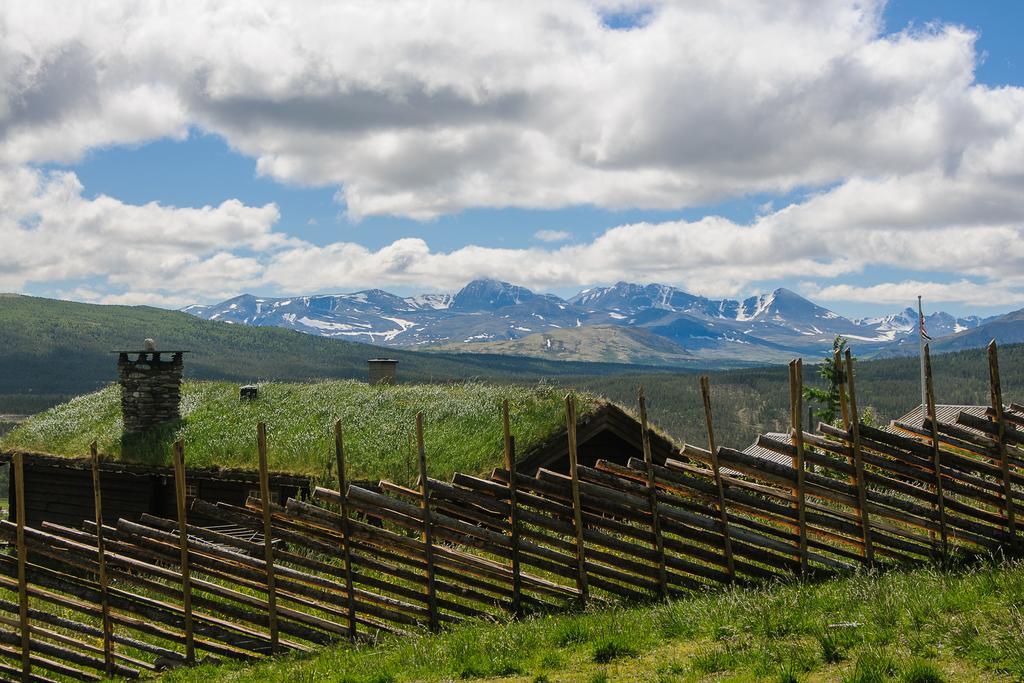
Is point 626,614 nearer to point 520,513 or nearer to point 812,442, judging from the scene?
point 520,513

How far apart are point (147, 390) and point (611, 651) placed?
1846 centimetres

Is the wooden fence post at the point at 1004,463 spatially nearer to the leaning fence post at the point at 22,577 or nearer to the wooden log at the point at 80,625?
the wooden log at the point at 80,625

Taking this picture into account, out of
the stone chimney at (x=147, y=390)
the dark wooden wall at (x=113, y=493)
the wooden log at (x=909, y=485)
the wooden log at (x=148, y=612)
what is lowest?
the dark wooden wall at (x=113, y=493)

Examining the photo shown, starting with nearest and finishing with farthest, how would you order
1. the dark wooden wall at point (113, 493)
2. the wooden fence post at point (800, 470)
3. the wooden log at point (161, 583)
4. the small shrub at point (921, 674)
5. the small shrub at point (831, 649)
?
1. the small shrub at point (921, 674)
2. the small shrub at point (831, 649)
3. the wooden fence post at point (800, 470)
4. the wooden log at point (161, 583)
5. the dark wooden wall at point (113, 493)

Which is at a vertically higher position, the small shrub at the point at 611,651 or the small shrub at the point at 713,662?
the small shrub at the point at 713,662

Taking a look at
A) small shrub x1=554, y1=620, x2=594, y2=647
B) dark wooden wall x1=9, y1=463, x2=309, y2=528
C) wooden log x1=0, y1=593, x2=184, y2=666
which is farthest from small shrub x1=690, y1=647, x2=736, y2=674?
dark wooden wall x1=9, y1=463, x2=309, y2=528

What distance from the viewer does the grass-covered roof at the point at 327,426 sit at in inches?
706

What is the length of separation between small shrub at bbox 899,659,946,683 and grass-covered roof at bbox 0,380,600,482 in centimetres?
1190

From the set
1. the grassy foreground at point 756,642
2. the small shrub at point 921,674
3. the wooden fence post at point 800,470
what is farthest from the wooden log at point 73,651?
the small shrub at point 921,674

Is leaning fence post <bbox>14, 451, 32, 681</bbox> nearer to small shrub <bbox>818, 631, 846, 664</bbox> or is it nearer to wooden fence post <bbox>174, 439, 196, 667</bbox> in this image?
wooden fence post <bbox>174, 439, 196, 667</bbox>

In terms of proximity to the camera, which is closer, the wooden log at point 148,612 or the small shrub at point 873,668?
the small shrub at point 873,668

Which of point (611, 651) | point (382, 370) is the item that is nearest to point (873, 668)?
point (611, 651)

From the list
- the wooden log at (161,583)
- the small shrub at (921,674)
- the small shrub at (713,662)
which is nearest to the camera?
the small shrub at (921,674)

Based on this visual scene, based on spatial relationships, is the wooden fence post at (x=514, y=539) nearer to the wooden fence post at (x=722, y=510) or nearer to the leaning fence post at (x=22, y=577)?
the wooden fence post at (x=722, y=510)
